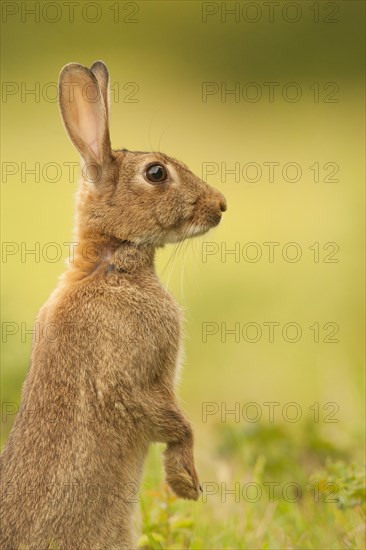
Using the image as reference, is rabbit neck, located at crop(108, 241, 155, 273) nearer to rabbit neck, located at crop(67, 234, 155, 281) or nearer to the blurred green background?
rabbit neck, located at crop(67, 234, 155, 281)

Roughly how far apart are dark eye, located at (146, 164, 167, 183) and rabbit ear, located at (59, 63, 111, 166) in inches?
7.4

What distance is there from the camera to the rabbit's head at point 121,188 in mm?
4637

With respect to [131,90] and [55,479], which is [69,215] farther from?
[55,479]

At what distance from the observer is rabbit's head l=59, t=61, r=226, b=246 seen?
4.64 m

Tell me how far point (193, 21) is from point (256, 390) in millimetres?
8609

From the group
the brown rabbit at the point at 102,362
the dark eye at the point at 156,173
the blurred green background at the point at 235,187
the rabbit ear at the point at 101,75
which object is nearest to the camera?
the brown rabbit at the point at 102,362

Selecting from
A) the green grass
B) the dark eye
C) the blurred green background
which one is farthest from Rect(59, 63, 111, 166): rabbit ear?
the green grass

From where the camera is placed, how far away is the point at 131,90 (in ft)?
44.3

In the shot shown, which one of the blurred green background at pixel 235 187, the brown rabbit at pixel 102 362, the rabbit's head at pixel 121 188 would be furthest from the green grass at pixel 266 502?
the rabbit's head at pixel 121 188

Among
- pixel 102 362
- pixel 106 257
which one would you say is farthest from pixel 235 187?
pixel 102 362

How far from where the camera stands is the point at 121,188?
4.68 meters

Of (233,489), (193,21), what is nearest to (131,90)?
(193,21)

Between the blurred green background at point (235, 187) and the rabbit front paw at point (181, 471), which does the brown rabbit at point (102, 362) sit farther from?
the blurred green background at point (235, 187)

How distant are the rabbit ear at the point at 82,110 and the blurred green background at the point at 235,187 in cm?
73
